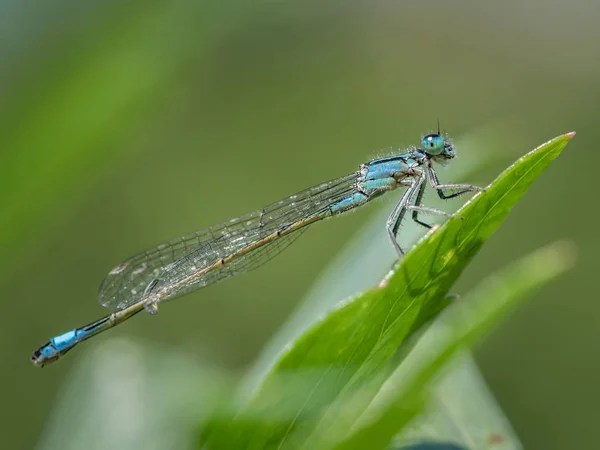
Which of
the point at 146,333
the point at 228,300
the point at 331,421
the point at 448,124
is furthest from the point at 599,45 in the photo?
the point at 331,421

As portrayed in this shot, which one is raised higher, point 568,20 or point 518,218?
point 568,20

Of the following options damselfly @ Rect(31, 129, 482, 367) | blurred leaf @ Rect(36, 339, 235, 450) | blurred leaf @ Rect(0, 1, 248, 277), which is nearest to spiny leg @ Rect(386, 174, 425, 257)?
damselfly @ Rect(31, 129, 482, 367)

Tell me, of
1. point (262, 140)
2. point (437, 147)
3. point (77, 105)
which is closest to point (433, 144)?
point (437, 147)

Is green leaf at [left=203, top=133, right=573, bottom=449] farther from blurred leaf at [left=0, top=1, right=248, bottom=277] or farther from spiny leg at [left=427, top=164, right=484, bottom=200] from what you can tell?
spiny leg at [left=427, top=164, right=484, bottom=200]

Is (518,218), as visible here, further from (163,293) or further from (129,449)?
(129,449)

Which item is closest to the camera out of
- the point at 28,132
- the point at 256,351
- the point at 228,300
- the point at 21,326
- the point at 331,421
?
the point at 28,132

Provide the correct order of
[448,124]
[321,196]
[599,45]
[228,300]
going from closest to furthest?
[321,196]
[228,300]
[448,124]
[599,45]
